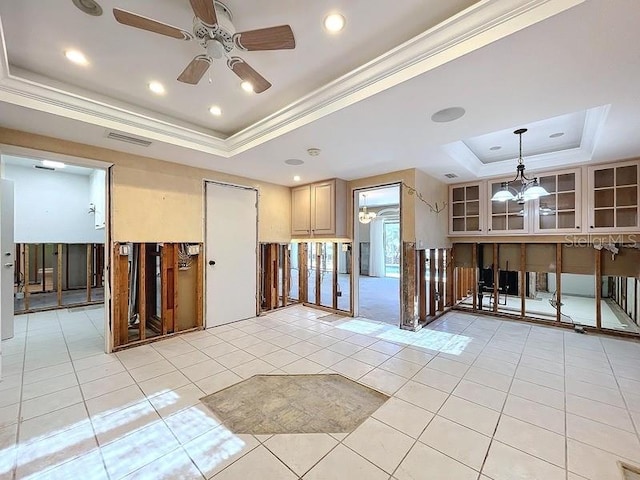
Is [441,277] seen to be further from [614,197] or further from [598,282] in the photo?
[614,197]

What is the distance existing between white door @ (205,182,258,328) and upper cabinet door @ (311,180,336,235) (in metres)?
1.05

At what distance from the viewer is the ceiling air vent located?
112 inches

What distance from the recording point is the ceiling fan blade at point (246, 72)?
1.81m

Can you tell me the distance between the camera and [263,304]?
524 centimetres

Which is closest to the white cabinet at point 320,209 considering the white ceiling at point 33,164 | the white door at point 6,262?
the white door at point 6,262

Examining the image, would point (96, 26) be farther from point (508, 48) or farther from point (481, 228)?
point (481, 228)

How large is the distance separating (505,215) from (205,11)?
4.94 m

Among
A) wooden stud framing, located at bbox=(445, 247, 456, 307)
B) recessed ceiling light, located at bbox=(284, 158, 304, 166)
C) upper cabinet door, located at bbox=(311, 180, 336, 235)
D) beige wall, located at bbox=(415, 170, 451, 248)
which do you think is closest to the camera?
recessed ceiling light, located at bbox=(284, 158, 304, 166)

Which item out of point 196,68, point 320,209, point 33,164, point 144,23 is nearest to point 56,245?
point 33,164

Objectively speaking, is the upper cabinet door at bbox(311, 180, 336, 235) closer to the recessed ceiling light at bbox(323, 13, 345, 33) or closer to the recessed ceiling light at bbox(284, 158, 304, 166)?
the recessed ceiling light at bbox(284, 158, 304, 166)

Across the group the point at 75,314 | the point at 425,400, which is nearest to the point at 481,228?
the point at 425,400

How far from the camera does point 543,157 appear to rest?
13.1 feet

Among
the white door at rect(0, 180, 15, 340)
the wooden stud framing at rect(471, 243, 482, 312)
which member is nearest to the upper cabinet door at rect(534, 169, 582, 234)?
the wooden stud framing at rect(471, 243, 482, 312)

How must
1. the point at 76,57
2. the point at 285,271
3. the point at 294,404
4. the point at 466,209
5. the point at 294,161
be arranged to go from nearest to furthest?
the point at 76,57 → the point at 294,404 → the point at 294,161 → the point at 466,209 → the point at 285,271
